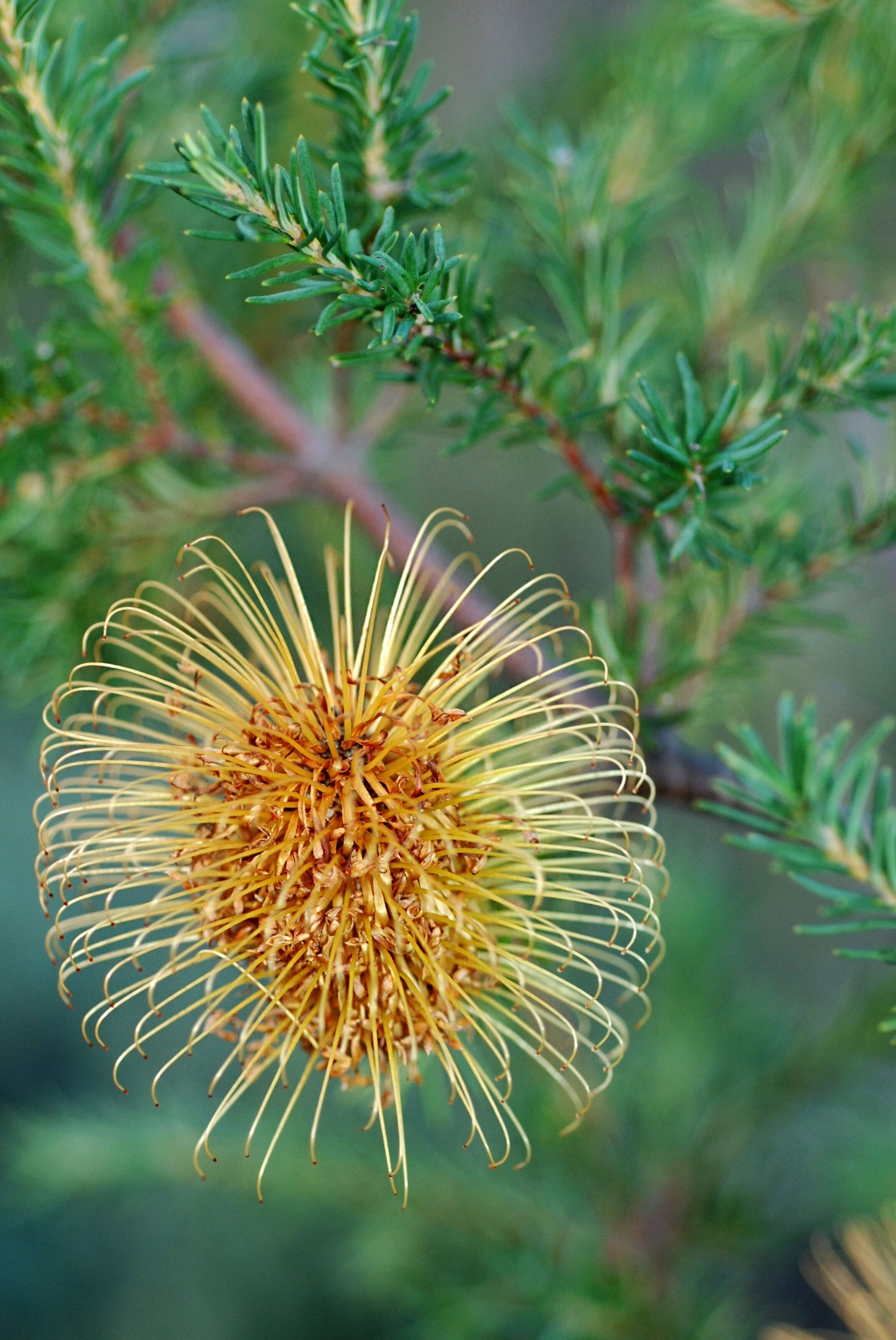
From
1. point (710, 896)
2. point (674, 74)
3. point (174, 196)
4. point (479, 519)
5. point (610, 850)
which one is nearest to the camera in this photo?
point (610, 850)

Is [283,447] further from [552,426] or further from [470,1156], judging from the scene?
[470,1156]

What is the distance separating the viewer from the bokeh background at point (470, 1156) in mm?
611

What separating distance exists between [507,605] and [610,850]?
135 millimetres

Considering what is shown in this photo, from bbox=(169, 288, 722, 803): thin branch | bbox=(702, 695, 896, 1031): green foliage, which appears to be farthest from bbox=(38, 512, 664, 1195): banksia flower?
bbox=(169, 288, 722, 803): thin branch

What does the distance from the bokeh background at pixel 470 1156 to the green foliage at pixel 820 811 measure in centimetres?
7

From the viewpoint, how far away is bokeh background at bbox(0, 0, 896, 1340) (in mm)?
611

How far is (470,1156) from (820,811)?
0.54 meters

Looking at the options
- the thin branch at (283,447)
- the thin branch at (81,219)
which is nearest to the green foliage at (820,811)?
the thin branch at (283,447)

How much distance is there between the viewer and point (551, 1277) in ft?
2.00

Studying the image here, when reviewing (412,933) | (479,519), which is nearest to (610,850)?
(412,933)

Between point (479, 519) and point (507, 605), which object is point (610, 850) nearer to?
point (507, 605)

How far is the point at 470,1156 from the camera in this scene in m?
0.75

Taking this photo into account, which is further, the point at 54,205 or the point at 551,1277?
the point at 551,1277

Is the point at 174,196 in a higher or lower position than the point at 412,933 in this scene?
higher
